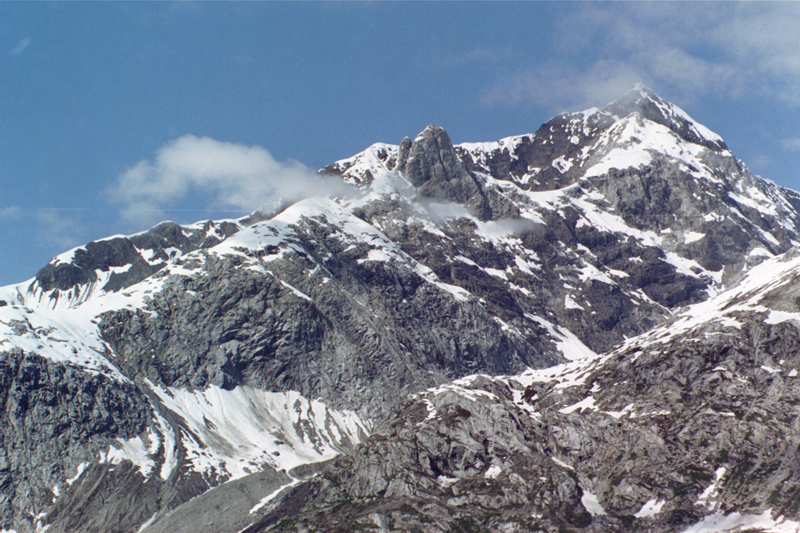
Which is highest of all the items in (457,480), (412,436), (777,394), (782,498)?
(412,436)

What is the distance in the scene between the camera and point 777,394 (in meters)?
144

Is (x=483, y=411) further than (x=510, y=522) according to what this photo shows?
Yes

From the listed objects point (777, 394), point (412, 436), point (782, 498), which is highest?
point (412, 436)

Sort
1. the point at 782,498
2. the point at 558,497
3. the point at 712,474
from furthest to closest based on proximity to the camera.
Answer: the point at 558,497, the point at 712,474, the point at 782,498

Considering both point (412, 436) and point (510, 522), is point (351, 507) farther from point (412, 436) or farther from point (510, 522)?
point (510, 522)

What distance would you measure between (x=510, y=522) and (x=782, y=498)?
Answer: 47.0 m

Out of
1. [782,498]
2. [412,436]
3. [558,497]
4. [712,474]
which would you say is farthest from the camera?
[412,436]

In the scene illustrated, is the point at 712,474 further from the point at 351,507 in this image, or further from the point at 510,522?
the point at 351,507

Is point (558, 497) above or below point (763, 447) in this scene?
above

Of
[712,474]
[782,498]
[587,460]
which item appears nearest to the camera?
[782,498]

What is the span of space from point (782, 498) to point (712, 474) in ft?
44.4

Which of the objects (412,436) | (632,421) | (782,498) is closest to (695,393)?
(632,421)

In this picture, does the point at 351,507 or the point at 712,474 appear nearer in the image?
the point at 712,474

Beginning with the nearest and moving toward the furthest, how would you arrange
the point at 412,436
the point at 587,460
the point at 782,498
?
the point at 782,498 → the point at 587,460 → the point at 412,436
